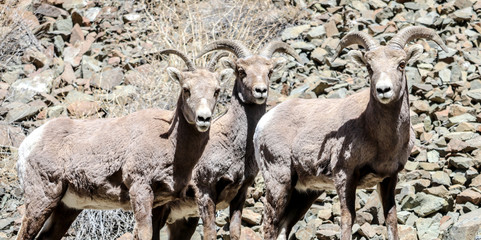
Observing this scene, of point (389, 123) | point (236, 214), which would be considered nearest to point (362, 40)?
point (389, 123)

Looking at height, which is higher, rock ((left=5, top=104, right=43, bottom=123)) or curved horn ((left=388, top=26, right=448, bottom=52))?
curved horn ((left=388, top=26, right=448, bottom=52))

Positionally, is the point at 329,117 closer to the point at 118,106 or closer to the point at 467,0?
the point at 118,106

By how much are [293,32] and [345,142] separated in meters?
7.23

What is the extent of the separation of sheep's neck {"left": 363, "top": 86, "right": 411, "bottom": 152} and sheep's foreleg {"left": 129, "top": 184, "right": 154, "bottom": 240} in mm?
2294

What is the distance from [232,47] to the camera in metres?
9.83

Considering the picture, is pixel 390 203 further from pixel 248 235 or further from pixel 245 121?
pixel 248 235

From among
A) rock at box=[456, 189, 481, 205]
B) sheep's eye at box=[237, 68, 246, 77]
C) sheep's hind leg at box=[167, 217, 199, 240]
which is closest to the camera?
sheep's eye at box=[237, 68, 246, 77]

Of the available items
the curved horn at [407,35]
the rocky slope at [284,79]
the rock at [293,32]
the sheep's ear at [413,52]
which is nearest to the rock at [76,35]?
the rocky slope at [284,79]

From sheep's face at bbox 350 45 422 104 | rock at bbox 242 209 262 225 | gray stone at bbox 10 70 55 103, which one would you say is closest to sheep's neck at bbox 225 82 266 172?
sheep's face at bbox 350 45 422 104

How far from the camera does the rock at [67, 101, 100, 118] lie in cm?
1232

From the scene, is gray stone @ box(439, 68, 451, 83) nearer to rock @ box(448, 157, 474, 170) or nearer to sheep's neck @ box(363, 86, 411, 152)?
rock @ box(448, 157, 474, 170)

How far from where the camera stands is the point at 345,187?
8.07 m

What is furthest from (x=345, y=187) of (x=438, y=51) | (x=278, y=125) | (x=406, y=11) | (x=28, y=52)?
(x=28, y=52)

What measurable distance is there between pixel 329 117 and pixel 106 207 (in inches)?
103
